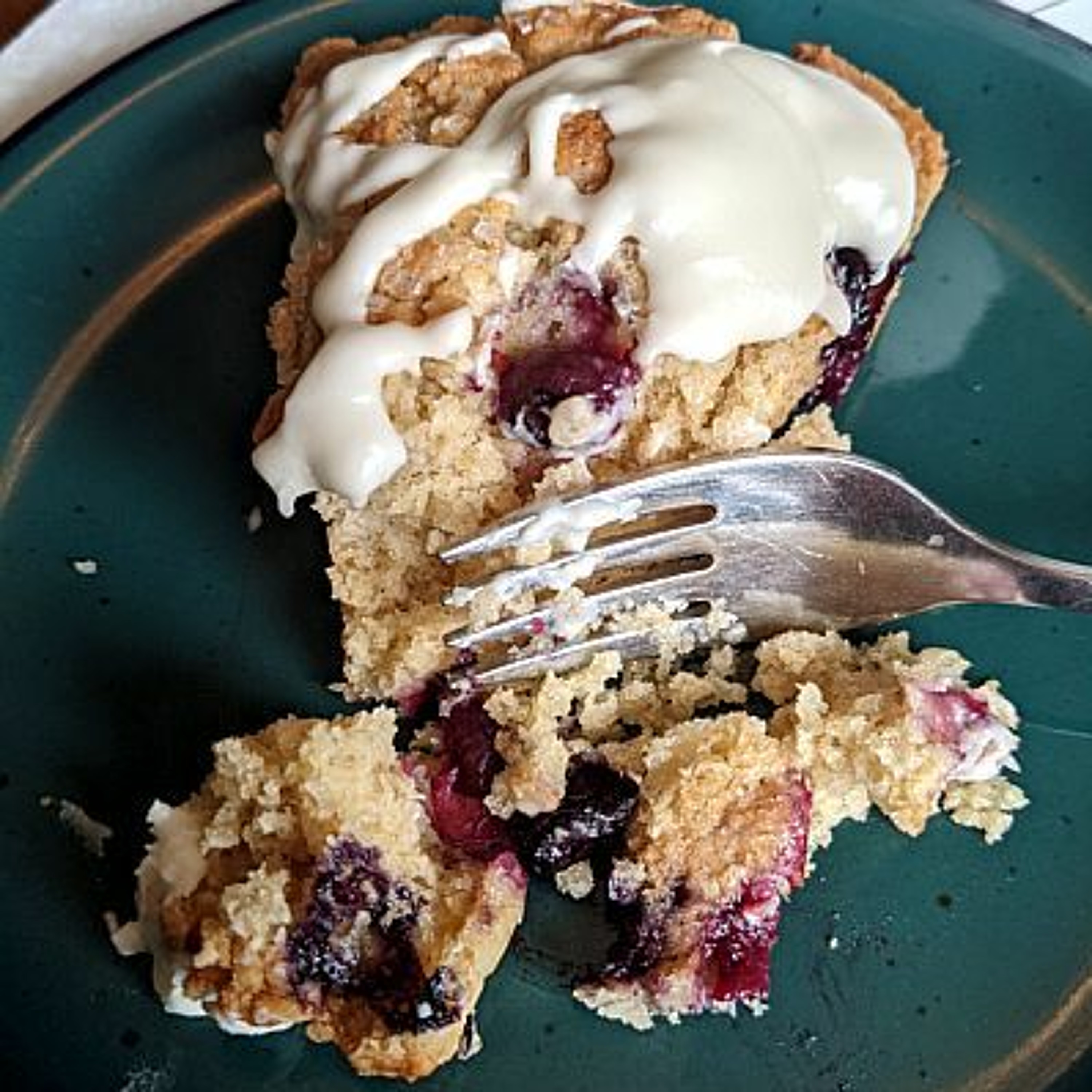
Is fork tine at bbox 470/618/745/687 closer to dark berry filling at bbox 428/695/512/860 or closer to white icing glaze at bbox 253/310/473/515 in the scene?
dark berry filling at bbox 428/695/512/860

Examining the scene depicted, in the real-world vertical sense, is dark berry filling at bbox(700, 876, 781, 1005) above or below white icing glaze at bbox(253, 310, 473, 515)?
below

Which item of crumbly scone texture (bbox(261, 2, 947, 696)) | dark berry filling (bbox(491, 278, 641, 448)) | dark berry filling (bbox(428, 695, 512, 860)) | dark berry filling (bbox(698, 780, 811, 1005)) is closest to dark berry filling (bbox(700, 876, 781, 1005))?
dark berry filling (bbox(698, 780, 811, 1005))

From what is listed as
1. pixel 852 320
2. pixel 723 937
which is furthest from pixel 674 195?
pixel 723 937

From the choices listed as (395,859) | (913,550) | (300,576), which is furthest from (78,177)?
(913,550)

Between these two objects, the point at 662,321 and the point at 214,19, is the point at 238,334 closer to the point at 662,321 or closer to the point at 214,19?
the point at 214,19

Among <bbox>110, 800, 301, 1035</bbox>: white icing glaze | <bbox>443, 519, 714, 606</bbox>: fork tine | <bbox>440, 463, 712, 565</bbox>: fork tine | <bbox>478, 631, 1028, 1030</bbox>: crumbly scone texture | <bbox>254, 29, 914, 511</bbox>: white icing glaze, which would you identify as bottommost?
<bbox>478, 631, 1028, 1030</bbox>: crumbly scone texture

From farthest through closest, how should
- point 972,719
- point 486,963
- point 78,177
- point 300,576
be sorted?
1. point 78,177
2. point 300,576
3. point 972,719
4. point 486,963
